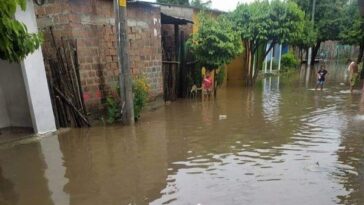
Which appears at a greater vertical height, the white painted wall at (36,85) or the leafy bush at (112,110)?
the white painted wall at (36,85)

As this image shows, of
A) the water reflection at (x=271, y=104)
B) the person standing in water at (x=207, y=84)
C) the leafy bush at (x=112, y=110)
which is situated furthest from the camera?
the person standing in water at (x=207, y=84)

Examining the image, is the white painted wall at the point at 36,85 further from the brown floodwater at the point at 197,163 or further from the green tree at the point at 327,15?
the green tree at the point at 327,15

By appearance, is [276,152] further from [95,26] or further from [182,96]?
[182,96]

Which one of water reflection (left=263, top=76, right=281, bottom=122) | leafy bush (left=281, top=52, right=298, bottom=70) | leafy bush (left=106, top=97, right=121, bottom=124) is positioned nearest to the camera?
leafy bush (left=106, top=97, right=121, bottom=124)

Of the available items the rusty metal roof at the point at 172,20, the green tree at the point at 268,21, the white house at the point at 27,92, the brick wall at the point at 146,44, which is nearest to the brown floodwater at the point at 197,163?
the white house at the point at 27,92

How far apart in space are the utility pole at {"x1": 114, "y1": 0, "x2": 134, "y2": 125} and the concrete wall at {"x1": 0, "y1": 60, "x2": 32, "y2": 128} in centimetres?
229

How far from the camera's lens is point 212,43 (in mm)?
13234

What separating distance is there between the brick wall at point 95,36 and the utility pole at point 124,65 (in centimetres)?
83

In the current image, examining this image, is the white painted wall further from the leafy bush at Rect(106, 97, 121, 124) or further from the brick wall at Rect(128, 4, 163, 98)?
the brick wall at Rect(128, 4, 163, 98)

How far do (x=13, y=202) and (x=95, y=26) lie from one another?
5.61 metres

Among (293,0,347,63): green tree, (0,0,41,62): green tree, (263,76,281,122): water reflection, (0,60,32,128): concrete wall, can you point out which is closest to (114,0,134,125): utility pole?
(0,60,32,128): concrete wall

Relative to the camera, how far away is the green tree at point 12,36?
360 centimetres

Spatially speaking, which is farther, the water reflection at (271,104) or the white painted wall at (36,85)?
the water reflection at (271,104)

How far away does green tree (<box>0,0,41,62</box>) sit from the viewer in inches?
142
